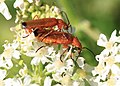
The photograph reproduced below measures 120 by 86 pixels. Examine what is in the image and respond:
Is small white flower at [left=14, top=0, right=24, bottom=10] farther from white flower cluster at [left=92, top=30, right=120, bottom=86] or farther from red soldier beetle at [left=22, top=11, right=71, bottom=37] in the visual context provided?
white flower cluster at [left=92, top=30, right=120, bottom=86]

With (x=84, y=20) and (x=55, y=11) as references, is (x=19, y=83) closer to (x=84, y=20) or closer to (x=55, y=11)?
(x=55, y=11)

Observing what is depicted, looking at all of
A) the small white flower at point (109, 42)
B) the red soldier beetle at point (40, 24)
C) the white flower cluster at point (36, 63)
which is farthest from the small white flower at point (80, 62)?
the red soldier beetle at point (40, 24)

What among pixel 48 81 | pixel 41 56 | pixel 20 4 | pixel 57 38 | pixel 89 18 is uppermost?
pixel 89 18

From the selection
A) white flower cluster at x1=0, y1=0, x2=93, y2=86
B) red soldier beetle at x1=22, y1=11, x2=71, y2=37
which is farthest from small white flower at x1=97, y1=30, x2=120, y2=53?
red soldier beetle at x1=22, y1=11, x2=71, y2=37

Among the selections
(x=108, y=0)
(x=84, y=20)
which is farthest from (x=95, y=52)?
(x=108, y=0)

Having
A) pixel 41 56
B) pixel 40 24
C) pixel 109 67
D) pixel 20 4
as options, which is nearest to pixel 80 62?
pixel 109 67

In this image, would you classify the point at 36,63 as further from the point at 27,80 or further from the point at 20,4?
the point at 20,4
